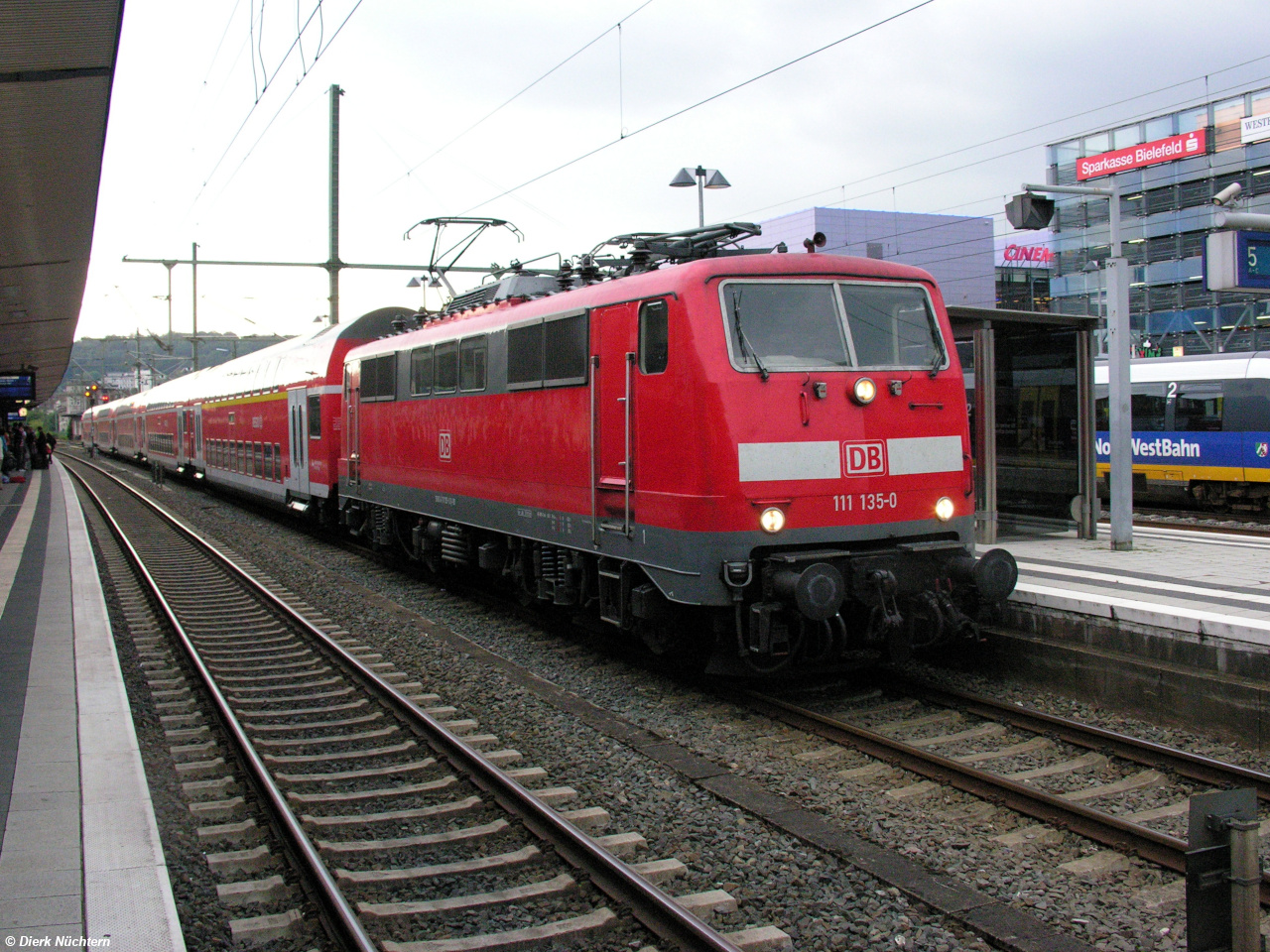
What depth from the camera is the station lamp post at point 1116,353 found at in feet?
37.6

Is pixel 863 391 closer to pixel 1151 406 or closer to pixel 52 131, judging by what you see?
pixel 52 131

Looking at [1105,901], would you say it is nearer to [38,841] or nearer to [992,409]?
[38,841]

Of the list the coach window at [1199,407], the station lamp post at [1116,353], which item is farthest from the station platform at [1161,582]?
the coach window at [1199,407]

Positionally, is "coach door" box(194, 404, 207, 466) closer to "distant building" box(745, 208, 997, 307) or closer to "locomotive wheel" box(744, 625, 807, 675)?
"locomotive wheel" box(744, 625, 807, 675)

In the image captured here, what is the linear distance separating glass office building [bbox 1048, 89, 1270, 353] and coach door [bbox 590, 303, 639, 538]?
4306 cm

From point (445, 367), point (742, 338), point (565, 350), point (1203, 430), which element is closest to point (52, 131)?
point (445, 367)

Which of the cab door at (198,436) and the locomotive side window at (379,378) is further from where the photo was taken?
the cab door at (198,436)

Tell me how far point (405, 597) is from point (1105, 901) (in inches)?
381

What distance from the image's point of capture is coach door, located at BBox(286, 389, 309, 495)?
19.3 meters

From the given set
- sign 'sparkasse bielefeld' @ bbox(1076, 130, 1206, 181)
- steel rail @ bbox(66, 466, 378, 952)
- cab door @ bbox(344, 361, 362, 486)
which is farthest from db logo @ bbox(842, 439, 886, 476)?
sign 'sparkasse bielefeld' @ bbox(1076, 130, 1206, 181)

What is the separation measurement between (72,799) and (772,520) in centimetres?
442

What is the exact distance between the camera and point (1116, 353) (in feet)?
38.6

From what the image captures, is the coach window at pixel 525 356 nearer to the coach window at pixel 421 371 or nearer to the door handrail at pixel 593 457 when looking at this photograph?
the door handrail at pixel 593 457

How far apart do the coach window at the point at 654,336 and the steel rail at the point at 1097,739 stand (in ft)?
10.0
